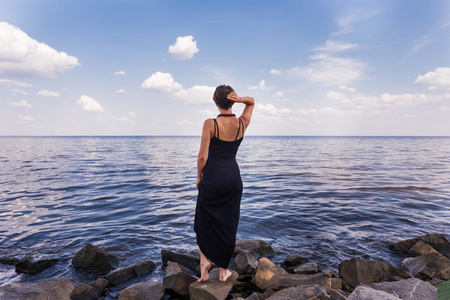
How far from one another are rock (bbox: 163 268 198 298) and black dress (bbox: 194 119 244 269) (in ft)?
1.96

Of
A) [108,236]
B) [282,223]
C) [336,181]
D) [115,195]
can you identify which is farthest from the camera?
[336,181]

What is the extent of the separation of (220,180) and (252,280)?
2.09 m

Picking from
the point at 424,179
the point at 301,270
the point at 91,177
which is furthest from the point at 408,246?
the point at 91,177

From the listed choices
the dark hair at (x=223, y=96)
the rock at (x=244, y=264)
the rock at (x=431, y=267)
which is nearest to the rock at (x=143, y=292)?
the rock at (x=244, y=264)

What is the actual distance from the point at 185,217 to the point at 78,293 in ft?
17.4

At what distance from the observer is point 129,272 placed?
18.3 ft

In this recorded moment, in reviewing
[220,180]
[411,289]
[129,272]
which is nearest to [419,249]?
[411,289]

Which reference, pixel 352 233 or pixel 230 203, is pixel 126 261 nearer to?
pixel 230 203

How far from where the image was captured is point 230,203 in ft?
14.9

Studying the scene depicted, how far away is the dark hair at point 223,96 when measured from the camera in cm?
420

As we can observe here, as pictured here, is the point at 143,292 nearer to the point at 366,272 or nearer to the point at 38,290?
the point at 38,290

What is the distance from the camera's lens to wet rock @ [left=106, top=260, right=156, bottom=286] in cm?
536

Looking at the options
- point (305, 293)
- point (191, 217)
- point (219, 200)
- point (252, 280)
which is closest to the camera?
point (305, 293)

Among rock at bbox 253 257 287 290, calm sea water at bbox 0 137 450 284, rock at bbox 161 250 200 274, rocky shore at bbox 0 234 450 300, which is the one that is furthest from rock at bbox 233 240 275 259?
rock at bbox 253 257 287 290
